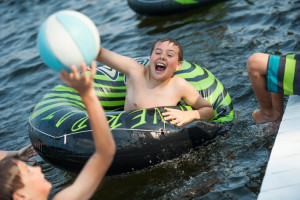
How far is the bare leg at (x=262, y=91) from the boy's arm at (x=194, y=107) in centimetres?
49

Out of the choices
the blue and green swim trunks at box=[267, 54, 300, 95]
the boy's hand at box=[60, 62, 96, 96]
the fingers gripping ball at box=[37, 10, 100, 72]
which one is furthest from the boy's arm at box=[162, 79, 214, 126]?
the boy's hand at box=[60, 62, 96, 96]

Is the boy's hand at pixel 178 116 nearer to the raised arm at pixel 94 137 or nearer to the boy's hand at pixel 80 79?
the raised arm at pixel 94 137

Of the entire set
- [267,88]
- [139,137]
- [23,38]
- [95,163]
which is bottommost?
[23,38]

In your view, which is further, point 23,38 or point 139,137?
point 23,38

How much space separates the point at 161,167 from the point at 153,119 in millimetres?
582

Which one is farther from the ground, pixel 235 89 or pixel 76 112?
pixel 76 112

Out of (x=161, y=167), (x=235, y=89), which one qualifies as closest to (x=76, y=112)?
(x=161, y=167)

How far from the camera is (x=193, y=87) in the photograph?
4684mm

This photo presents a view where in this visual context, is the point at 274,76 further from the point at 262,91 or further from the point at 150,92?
the point at 150,92

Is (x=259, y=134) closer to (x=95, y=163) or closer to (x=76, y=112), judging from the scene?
(x=76, y=112)

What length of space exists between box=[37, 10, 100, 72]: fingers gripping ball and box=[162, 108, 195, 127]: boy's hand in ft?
5.31

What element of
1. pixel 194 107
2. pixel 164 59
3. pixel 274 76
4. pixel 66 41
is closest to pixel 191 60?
pixel 194 107

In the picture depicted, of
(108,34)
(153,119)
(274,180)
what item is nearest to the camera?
(274,180)

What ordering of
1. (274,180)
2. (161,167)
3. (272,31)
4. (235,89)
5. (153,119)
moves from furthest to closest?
(272,31) < (235,89) < (161,167) < (153,119) < (274,180)
